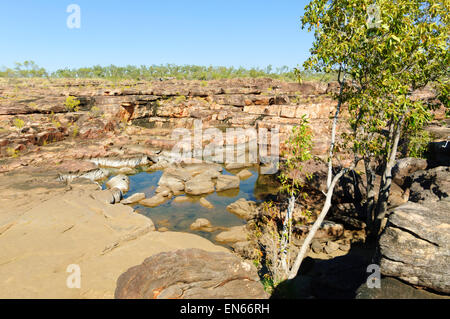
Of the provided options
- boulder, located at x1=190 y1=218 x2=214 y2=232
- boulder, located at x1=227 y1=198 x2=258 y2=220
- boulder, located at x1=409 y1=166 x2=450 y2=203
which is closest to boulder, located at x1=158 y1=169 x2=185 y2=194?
boulder, located at x1=227 y1=198 x2=258 y2=220

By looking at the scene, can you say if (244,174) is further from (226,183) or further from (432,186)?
(432,186)

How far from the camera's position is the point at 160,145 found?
29.9 m

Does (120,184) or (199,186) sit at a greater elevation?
(199,186)

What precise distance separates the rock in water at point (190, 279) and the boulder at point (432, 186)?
7004 mm

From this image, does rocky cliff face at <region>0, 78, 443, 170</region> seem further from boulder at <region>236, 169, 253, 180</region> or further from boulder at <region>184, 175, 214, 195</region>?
boulder at <region>184, 175, 214, 195</region>

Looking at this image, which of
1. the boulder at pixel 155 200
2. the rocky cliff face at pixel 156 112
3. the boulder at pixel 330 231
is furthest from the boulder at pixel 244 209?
the rocky cliff face at pixel 156 112

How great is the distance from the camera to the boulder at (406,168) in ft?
42.3

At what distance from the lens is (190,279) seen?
5.88 m

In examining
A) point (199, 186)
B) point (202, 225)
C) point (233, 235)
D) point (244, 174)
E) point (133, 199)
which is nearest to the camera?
point (233, 235)

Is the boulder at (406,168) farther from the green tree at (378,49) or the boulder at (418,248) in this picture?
the boulder at (418,248)

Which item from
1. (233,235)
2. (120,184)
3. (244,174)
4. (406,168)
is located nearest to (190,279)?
(233,235)

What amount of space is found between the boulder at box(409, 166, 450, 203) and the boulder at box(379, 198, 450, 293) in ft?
11.5

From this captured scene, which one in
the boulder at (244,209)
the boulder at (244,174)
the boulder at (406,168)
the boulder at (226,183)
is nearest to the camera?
the boulder at (406,168)

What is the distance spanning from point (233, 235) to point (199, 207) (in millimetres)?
4646
